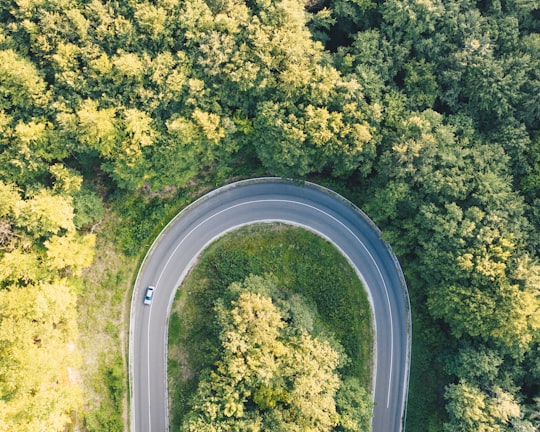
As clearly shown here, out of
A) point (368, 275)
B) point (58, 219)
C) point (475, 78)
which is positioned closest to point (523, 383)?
point (368, 275)

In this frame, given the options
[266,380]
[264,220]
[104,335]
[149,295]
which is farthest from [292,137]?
[104,335]

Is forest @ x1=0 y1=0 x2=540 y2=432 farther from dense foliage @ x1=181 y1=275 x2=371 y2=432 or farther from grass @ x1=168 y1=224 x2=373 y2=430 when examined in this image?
dense foliage @ x1=181 y1=275 x2=371 y2=432

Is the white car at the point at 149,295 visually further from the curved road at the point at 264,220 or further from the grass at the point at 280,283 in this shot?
the grass at the point at 280,283

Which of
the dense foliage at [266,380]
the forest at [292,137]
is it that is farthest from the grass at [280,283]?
the forest at [292,137]

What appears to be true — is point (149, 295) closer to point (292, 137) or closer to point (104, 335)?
point (104, 335)

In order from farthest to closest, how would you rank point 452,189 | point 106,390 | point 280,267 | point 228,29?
point 280,267 → point 106,390 → point 452,189 → point 228,29

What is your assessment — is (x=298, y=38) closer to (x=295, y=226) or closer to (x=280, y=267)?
(x=295, y=226)
